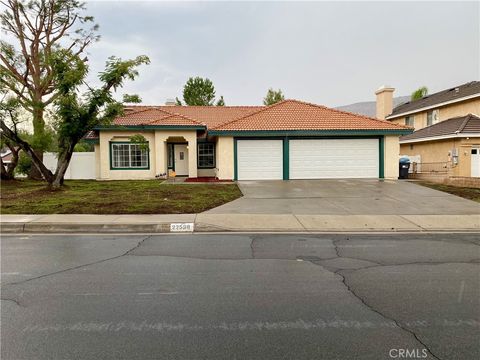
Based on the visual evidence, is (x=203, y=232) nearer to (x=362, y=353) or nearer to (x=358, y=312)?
(x=358, y=312)

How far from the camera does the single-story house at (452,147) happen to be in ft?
82.2

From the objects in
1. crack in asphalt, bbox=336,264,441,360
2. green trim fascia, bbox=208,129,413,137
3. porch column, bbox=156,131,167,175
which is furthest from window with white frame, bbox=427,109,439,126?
crack in asphalt, bbox=336,264,441,360

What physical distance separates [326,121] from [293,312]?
18.7 meters

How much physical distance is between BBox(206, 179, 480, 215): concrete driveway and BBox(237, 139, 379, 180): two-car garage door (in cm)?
302

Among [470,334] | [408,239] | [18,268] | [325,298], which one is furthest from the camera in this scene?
[408,239]

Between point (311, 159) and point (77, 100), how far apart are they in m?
12.6

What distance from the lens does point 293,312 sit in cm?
422

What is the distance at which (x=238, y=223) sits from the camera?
9828mm

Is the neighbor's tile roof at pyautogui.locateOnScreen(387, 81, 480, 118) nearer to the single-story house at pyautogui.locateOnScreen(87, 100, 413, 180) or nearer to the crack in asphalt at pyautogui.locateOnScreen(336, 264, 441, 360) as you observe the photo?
the single-story house at pyautogui.locateOnScreen(87, 100, 413, 180)

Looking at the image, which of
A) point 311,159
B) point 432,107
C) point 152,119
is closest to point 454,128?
point 432,107

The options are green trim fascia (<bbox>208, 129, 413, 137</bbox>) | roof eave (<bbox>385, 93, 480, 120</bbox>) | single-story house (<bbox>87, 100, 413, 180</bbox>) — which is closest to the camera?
green trim fascia (<bbox>208, 129, 413, 137</bbox>)

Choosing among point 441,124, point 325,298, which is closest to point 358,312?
point 325,298

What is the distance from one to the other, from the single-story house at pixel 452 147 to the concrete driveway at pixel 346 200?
9887 mm

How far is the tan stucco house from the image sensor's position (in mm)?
25109
